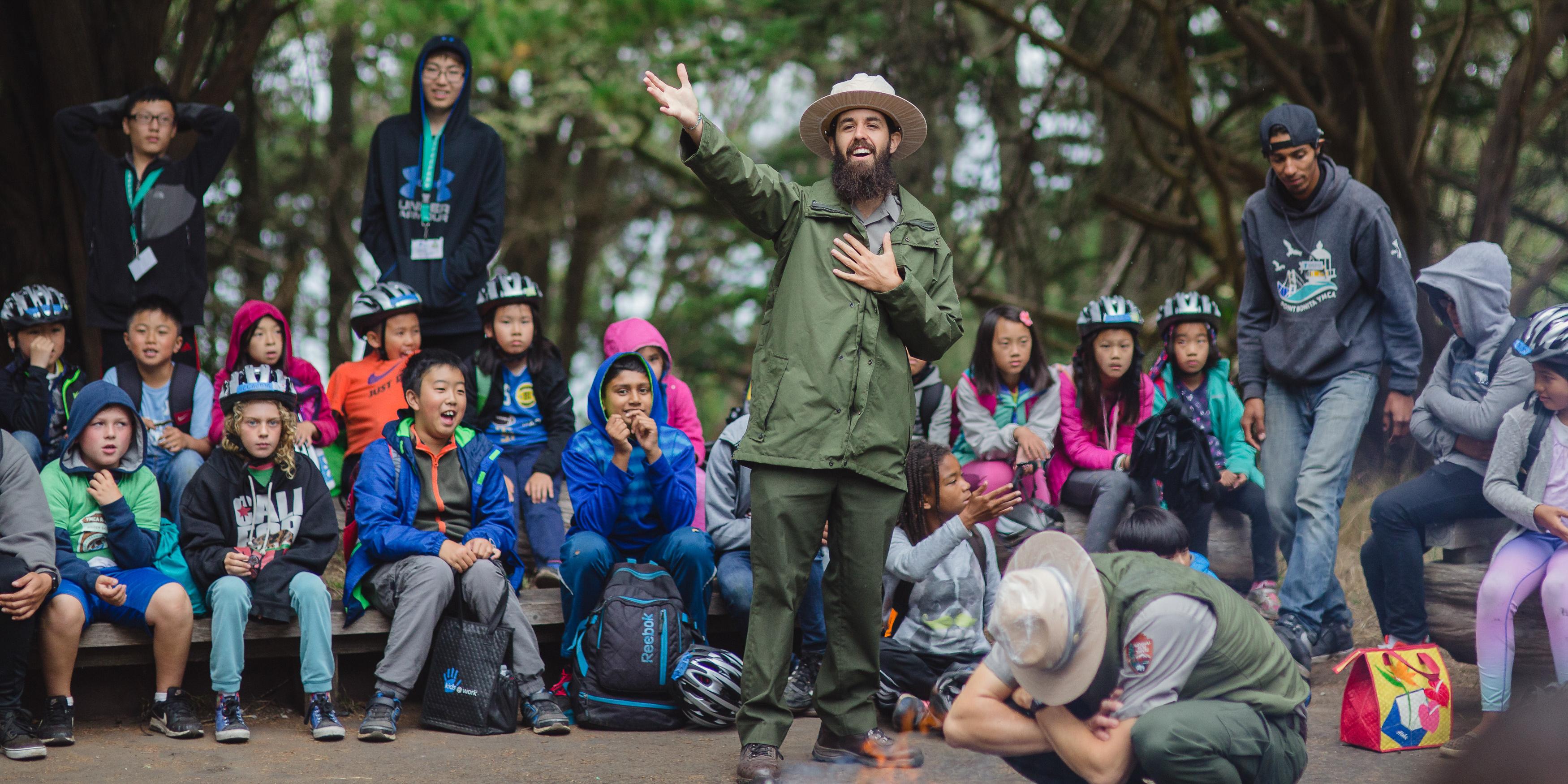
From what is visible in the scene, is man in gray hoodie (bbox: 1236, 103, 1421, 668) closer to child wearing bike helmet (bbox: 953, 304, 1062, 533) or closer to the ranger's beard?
child wearing bike helmet (bbox: 953, 304, 1062, 533)

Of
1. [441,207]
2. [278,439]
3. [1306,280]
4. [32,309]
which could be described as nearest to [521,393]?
[441,207]

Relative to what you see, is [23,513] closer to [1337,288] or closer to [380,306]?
[380,306]

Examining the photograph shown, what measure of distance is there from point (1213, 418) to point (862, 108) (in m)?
3.08

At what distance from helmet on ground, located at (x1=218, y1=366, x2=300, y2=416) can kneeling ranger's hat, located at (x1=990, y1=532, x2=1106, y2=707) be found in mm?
3386

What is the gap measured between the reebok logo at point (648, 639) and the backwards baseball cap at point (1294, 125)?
3.34 m

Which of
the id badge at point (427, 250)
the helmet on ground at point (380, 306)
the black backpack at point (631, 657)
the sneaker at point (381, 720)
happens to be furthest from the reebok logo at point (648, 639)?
the id badge at point (427, 250)

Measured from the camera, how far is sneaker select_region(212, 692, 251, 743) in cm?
507

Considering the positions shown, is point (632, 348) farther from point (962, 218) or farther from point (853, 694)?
point (962, 218)

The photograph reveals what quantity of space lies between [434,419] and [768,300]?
1.71 metres

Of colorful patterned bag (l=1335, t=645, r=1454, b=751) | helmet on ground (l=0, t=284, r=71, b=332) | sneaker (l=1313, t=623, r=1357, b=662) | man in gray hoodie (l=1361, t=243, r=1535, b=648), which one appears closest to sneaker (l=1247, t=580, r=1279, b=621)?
sneaker (l=1313, t=623, r=1357, b=662)

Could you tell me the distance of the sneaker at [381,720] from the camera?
514 cm

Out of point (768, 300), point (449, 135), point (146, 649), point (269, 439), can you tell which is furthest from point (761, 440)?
point (449, 135)

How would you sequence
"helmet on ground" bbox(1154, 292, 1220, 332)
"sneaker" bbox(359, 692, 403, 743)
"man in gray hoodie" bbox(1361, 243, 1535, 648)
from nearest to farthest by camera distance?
"sneaker" bbox(359, 692, 403, 743)
"man in gray hoodie" bbox(1361, 243, 1535, 648)
"helmet on ground" bbox(1154, 292, 1220, 332)

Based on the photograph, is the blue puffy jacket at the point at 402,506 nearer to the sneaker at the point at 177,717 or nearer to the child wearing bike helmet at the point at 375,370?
the sneaker at the point at 177,717
